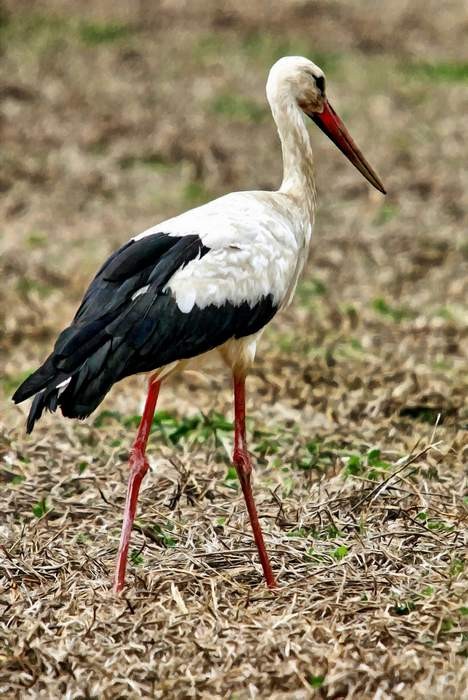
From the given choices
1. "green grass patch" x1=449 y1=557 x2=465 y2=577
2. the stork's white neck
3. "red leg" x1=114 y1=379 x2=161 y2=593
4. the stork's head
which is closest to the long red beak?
the stork's head

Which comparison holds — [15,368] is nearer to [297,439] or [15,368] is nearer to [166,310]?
[297,439]

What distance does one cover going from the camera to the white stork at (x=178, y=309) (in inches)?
181

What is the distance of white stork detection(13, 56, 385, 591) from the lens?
459 cm

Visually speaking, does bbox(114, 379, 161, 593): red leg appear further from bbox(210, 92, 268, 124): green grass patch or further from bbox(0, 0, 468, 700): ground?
bbox(210, 92, 268, 124): green grass patch

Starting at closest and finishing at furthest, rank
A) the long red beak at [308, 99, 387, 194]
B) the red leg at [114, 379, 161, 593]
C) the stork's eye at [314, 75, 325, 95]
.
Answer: the red leg at [114, 379, 161, 593] < the stork's eye at [314, 75, 325, 95] < the long red beak at [308, 99, 387, 194]

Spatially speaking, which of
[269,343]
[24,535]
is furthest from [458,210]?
[24,535]

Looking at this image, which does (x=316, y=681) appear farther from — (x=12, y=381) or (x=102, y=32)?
(x=102, y=32)

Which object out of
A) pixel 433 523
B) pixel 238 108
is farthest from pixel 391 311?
pixel 238 108

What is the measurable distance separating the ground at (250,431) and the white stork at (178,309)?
0.34 m

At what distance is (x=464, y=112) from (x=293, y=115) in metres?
9.22

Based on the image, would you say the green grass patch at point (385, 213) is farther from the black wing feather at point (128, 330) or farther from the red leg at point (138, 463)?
the red leg at point (138, 463)

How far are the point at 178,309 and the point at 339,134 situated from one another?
157 cm

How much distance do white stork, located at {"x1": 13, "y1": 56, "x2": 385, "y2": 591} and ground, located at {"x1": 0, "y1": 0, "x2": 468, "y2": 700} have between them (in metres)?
0.34

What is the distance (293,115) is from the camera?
5504 millimetres
